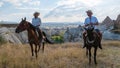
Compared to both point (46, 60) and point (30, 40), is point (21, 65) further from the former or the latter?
point (30, 40)

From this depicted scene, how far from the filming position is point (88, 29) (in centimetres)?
1277

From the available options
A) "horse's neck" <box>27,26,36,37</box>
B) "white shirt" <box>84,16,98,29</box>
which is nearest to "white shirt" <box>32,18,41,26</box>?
"horse's neck" <box>27,26,36,37</box>

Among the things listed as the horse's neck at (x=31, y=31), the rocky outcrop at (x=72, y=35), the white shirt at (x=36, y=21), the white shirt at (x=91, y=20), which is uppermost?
the white shirt at (x=91, y=20)

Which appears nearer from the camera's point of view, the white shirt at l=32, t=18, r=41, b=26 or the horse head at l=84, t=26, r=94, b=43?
the horse head at l=84, t=26, r=94, b=43

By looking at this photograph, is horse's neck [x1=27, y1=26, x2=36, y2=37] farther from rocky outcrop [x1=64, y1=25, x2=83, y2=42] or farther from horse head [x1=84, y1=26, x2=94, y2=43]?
rocky outcrop [x1=64, y1=25, x2=83, y2=42]

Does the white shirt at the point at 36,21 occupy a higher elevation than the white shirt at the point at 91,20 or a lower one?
lower

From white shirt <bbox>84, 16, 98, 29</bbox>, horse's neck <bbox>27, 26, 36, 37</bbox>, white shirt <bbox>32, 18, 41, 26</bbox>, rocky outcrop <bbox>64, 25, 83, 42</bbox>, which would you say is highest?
white shirt <bbox>84, 16, 98, 29</bbox>

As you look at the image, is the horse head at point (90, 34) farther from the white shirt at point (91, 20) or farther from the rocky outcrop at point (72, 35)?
the rocky outcrop at point (72, 35)

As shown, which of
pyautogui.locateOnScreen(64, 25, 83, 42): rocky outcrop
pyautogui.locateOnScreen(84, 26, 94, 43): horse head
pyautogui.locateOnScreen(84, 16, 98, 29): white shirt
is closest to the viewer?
pyautogui.locateOnScreen(84, 26, 94, 43): horse head

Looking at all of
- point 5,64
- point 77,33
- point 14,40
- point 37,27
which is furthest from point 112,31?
point 5,64

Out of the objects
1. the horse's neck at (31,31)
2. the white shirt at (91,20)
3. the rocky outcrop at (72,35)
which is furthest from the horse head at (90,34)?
the rocky outcrop at (72,35)

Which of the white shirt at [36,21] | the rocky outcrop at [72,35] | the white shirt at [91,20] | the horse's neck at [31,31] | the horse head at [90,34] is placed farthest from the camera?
the rocky outcrop at [72,35]

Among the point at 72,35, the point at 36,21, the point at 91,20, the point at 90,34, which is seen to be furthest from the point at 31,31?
the point at 72,35

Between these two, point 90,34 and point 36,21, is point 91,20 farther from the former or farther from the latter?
point 36,21
